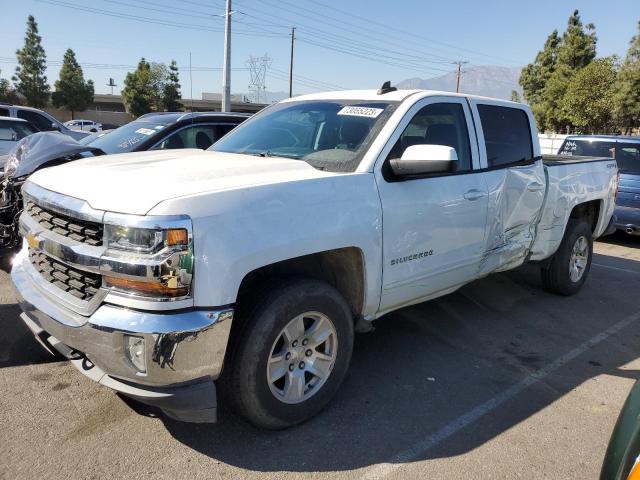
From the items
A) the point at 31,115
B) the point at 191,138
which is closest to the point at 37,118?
the point at 31,115

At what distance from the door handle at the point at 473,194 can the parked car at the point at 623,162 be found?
6227 millimetres

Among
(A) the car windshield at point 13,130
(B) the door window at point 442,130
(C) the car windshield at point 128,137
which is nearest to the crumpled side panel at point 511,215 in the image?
(B) the door window at point 442,130

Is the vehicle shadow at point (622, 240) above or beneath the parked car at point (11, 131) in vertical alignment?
beneath

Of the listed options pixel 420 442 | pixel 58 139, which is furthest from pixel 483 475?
pixel 58 139

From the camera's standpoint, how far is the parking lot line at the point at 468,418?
273 centimetres

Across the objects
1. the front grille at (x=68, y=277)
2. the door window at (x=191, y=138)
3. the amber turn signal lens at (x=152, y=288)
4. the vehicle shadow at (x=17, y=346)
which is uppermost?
the door window at (x=191, y=138)

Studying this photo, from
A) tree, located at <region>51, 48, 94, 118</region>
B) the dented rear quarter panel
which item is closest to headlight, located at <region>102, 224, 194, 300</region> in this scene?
the dented rear quarter panel

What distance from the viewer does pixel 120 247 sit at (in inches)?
94.1

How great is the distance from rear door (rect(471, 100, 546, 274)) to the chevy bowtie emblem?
3.19 m

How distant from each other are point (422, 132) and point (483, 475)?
7.60 feet

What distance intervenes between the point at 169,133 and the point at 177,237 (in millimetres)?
4474

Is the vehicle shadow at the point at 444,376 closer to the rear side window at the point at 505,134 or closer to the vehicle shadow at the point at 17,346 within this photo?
the vehicle shadow at the point at 17,346

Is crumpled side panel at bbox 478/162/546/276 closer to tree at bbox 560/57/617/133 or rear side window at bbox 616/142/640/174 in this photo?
rear side window at bbox 616/142/640/174

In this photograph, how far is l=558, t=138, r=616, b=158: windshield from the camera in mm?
9648
